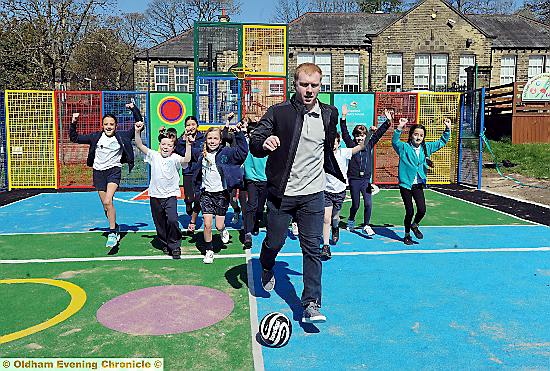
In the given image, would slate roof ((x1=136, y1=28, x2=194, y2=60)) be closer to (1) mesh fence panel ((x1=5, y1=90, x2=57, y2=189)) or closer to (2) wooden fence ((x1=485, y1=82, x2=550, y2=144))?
(2) wooden fence ((x1=485, y1=82, x2=550, y2=144))

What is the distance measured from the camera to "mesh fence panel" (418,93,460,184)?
16.9m

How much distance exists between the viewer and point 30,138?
15.7 m

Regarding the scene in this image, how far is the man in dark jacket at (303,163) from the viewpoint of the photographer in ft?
16.1

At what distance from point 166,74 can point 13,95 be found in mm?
24019

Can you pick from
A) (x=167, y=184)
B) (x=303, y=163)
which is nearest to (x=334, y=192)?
(x=167, y=184)

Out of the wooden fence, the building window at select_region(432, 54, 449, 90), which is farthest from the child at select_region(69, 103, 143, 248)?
the building window at select_region(432, 54, 449, 90)

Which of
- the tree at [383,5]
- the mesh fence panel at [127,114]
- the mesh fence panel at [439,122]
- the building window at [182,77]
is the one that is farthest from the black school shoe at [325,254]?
the tree at [383,5]

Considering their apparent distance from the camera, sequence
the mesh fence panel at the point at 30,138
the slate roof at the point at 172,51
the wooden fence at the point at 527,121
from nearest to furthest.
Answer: the mesh fence panel at the point at 30,138, the wooden fence at the point at 527,121, the slate roof at the point at 172,51

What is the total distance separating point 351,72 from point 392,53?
315 centimetres

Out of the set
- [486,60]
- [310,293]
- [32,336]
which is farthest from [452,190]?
[486,60]

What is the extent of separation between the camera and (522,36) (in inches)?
1596

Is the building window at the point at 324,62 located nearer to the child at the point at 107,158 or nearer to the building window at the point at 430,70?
the building window at the point at 430,70

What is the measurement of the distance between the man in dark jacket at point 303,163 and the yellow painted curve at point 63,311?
7.58 feet

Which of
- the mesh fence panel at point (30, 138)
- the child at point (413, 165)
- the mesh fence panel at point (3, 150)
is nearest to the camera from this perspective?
the child at point (413, 165)
